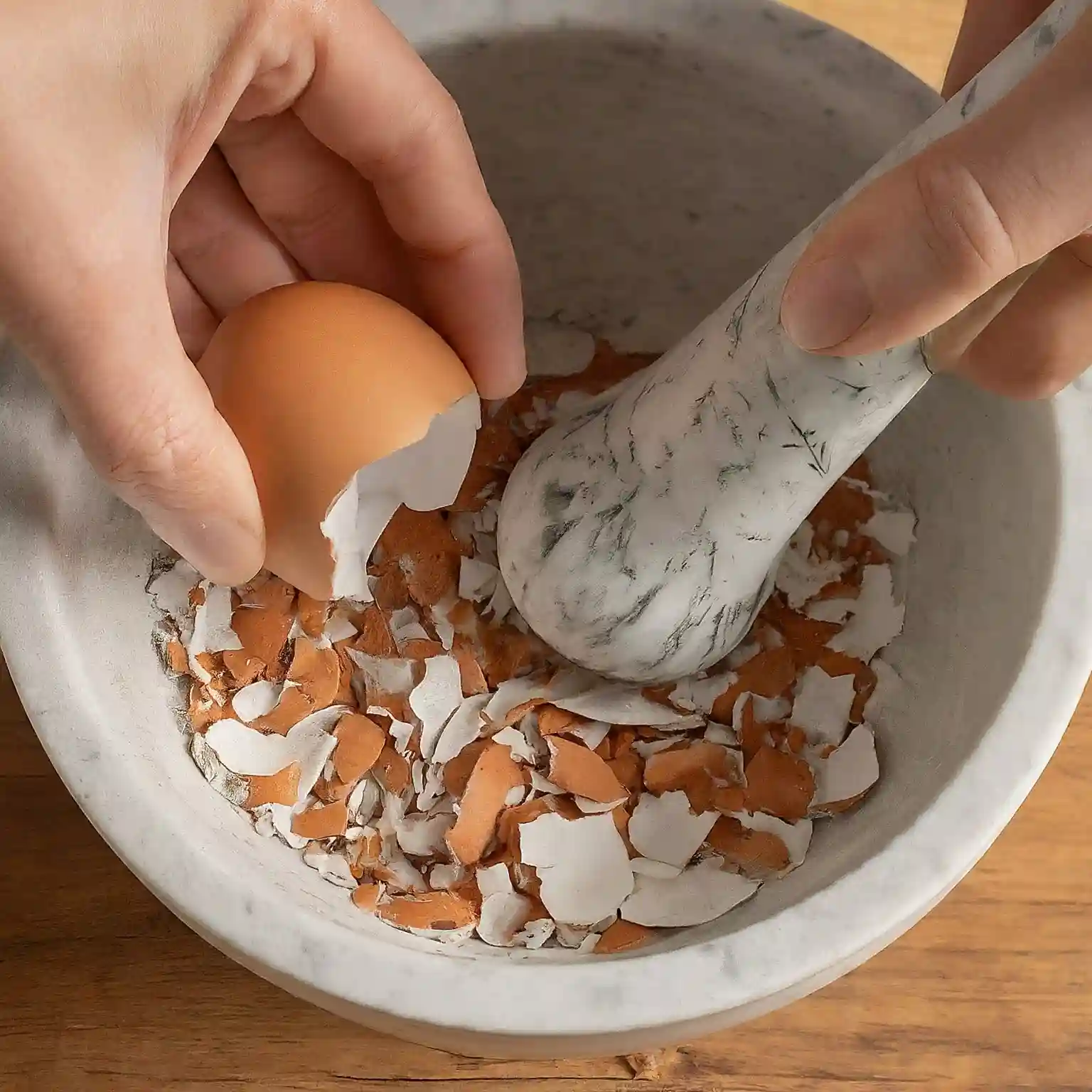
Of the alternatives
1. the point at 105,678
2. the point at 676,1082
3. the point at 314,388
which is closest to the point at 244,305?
the point at 314,388

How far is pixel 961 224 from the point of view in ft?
1.36

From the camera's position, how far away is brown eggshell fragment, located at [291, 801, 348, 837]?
0.69 meters

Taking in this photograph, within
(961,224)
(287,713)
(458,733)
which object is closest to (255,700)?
(287,713)

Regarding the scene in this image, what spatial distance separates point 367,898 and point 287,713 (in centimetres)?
13

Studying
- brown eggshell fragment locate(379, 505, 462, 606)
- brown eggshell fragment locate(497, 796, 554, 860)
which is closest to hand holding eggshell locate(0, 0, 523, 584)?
brown eggshell fragment locate(379, 505, 462, 606)

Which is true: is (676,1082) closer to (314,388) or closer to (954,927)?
(954,927)

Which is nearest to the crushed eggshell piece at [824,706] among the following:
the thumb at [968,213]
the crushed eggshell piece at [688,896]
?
the crushed eggshell piece at [688,896]

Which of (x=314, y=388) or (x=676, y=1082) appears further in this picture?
(x=676, y=1082)

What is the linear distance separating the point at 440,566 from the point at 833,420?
12.2 inches

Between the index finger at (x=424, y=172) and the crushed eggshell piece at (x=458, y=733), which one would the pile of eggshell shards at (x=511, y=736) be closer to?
the crushed eggshell piece at (x=458, y=733)

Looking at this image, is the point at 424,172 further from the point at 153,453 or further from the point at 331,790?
the point at 331,790

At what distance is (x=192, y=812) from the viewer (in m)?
0.59

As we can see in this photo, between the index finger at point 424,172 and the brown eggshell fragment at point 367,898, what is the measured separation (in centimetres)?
30

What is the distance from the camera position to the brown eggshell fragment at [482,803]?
700mm
